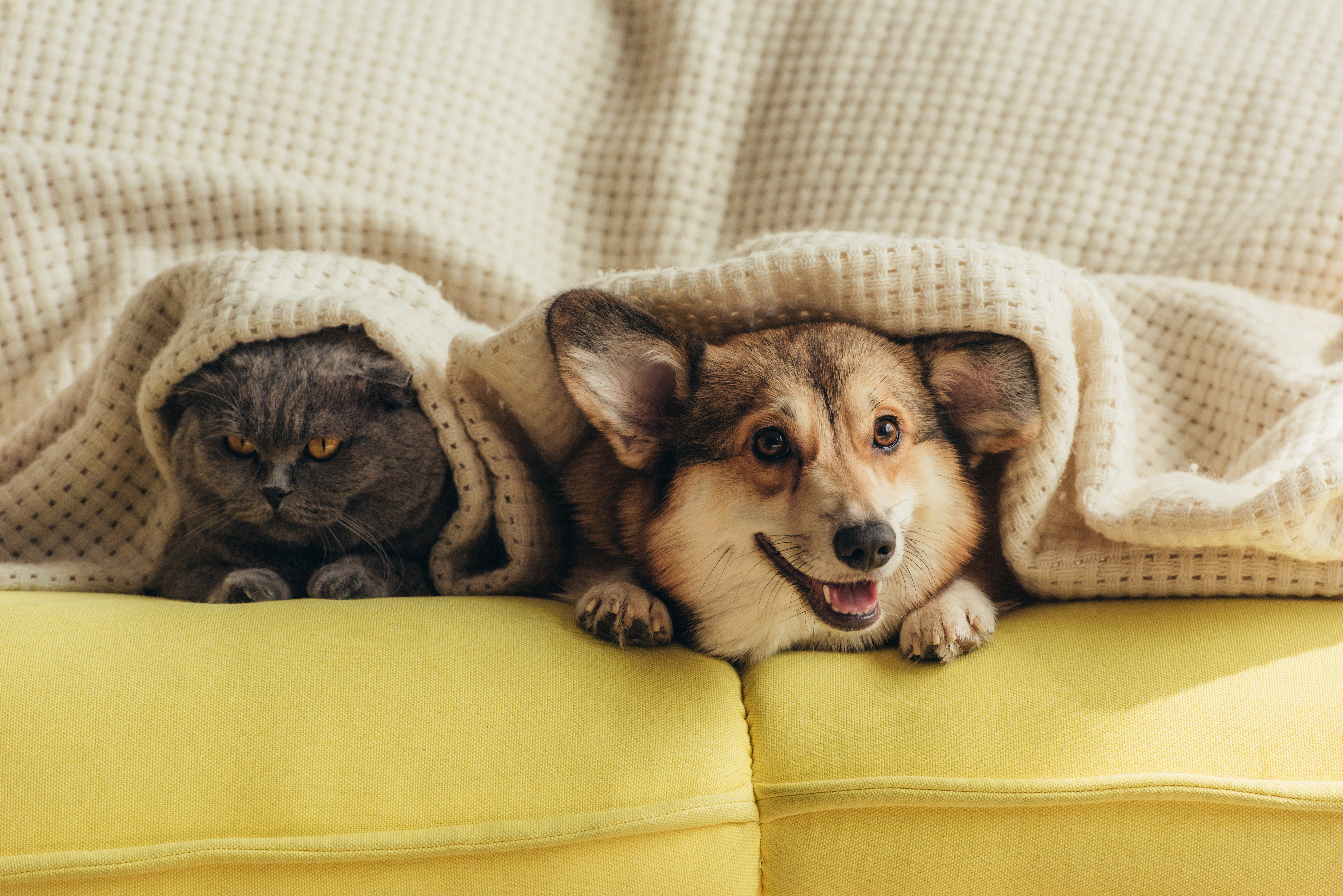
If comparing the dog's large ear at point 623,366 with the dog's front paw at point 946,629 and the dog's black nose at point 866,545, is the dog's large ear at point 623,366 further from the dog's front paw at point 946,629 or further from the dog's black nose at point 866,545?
the dog's front paw at point 946,629

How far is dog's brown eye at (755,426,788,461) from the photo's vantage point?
133 cm

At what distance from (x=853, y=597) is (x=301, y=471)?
0.89 m

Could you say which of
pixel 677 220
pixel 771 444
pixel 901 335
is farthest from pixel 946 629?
pixel 677 220

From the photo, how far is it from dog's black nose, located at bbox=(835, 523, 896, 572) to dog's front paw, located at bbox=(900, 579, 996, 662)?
0.15m

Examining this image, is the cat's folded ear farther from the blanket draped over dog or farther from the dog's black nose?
the dog's black nose

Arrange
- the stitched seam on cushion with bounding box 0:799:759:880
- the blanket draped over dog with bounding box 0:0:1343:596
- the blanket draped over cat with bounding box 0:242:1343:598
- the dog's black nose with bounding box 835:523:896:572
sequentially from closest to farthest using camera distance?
the stitched seam on cushion with bounding box 0:799:759:880 → the dog's black nose with bounding box 835:523:896:572 → the blanket draped over cat with bounding box 0:242:1343:598 → the blanket draped over dog with bounding box 0:0:1343:596

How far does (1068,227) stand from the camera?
192cm

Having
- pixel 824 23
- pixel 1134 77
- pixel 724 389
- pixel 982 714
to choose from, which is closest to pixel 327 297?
pixel 724 389

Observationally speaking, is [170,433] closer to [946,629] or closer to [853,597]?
[853,597]

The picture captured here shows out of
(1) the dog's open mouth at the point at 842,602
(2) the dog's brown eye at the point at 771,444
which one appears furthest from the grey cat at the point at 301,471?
(1) the dog's open mouth at the point at 842,602

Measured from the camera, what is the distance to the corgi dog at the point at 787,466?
1292mm

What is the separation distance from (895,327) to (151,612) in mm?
1156

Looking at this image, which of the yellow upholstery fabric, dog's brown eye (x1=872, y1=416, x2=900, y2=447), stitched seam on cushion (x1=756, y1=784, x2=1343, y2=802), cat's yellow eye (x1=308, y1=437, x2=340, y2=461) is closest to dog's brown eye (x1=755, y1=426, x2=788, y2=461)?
dog's brown eye (x1=872, y1=416, x2=900, y2=447)

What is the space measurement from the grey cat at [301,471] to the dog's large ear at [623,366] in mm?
325
